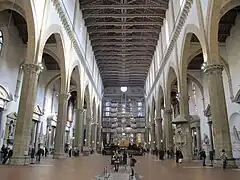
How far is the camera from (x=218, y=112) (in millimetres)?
12945

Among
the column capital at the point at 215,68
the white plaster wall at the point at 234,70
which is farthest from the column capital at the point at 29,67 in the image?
the white plaster wall at the point at 234,70

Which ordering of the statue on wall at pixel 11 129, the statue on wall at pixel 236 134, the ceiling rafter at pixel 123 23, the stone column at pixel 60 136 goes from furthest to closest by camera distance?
the ceiling rafter at pixel 123 23, the statue on wall at pixel 236 134, the statue on wall at pixel 11 129, the stone column at pixel 60 136

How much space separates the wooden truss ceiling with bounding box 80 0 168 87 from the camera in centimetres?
2580

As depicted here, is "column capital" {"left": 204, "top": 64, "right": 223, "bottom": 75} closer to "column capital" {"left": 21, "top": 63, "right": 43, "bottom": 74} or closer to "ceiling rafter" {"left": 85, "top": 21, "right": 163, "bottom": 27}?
"column capital" {"left": 21, "top": 63, "right": 43, "bottom": 74}

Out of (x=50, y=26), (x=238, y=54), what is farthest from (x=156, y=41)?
(x=50, y=26)

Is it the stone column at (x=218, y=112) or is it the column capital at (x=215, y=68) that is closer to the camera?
the stone column at (x=218, y=112)

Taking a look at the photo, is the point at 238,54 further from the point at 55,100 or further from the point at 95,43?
the point at 55,100

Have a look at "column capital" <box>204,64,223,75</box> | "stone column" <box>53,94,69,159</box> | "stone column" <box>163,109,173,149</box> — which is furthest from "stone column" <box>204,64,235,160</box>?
"stone column" <box>163,109,173,149</box>

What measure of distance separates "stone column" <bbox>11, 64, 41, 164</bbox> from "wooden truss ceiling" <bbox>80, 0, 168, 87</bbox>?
46.7 ft

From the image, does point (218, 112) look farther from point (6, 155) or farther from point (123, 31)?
point (123, 31)

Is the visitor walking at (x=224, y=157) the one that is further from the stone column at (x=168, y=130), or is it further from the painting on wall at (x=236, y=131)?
the stone column at (x=168, y=130)

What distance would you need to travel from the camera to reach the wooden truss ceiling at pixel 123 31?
25797 mm

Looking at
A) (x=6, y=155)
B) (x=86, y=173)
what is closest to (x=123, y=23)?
(x=6, y=155)

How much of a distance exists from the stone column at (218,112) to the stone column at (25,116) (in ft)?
34.1
